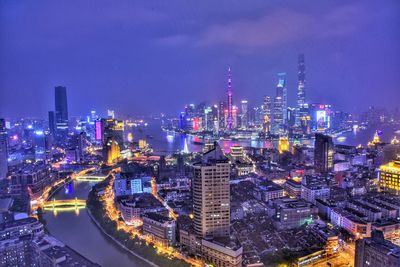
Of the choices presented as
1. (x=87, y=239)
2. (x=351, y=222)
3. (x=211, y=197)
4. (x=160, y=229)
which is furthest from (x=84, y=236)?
(x=351, y=222)

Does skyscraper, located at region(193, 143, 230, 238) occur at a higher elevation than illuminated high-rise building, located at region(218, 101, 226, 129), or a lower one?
lower

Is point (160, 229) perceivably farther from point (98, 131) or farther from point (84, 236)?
point (98, 131)

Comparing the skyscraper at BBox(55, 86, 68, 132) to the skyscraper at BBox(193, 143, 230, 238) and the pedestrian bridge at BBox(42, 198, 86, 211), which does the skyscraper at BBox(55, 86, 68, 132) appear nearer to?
the pedestrian bridge at BBox(42, 198, 86, 211)

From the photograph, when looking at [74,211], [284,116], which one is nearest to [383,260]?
[74,211]

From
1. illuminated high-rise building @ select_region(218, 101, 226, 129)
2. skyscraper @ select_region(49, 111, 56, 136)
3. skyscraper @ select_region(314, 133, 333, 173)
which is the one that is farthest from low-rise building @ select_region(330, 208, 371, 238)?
illuminated high-rise building @ select_region(218, 101, 226, 129)

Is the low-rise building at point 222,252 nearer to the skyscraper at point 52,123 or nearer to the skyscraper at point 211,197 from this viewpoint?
the skyscraper at point 211,197

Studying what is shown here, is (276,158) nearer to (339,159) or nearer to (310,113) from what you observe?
(339,159)
